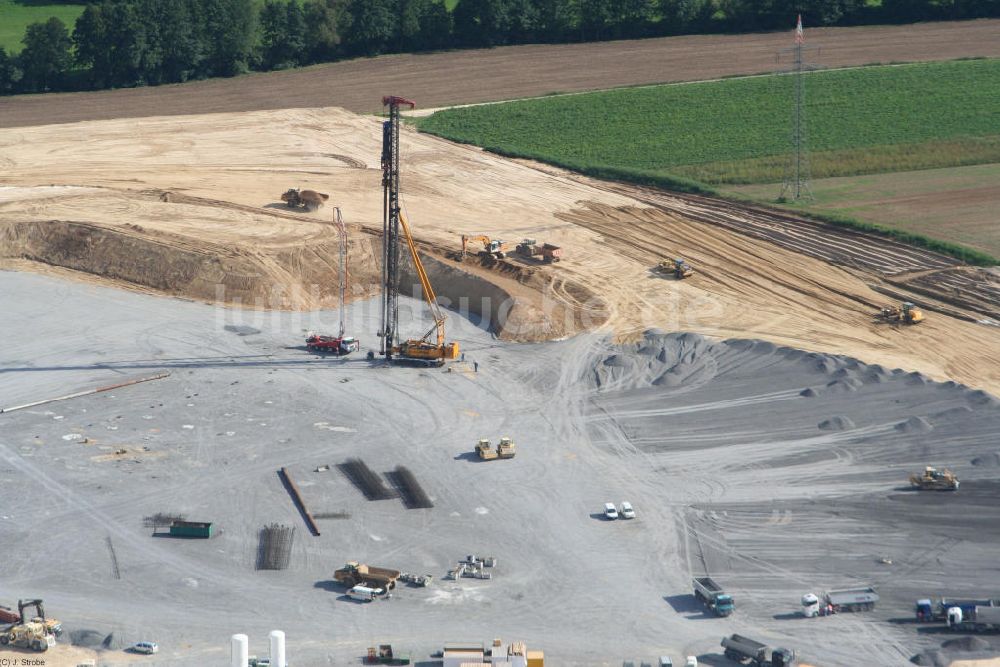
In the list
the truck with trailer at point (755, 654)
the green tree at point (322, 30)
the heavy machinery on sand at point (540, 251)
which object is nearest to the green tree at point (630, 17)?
the green tree at point (322, 30)

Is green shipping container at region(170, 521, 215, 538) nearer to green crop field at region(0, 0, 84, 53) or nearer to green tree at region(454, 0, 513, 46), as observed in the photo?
green tree at region(454, 0, 513, 46)

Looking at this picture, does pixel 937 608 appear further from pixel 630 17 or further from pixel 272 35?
pixel 272 35

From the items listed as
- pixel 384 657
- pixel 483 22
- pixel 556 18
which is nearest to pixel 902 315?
pixel 384 657

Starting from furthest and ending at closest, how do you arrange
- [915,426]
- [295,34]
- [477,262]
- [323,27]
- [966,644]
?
[295,34], [323,27], [477,262], [915,426], [966,644]

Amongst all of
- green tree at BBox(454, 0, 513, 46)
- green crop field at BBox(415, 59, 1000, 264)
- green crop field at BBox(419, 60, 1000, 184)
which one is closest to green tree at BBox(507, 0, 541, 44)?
green tree at BBox(454, 0, 513, 46)

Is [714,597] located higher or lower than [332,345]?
lower

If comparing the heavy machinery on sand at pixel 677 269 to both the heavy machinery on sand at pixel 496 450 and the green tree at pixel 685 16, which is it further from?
the green tree at pixel 685 16
